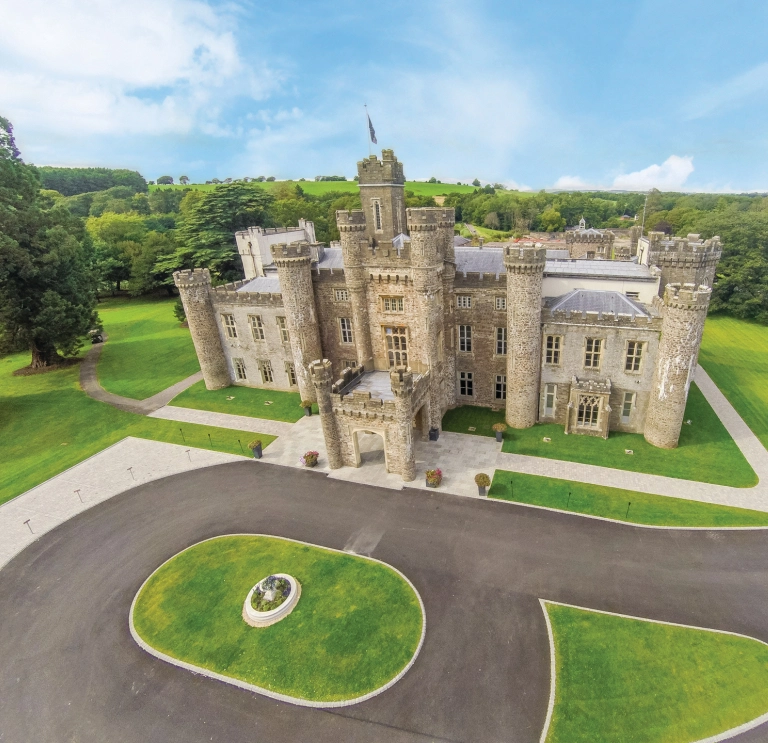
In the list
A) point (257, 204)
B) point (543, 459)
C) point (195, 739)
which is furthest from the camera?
point (257, 204)

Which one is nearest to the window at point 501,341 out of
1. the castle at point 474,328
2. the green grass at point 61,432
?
the castle at point 474,328

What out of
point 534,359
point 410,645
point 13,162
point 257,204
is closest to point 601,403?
point 534,359

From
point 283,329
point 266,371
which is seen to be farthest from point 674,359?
point 266,371

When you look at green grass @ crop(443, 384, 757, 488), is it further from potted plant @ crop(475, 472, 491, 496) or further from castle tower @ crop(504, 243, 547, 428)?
potted plant @ crop(475, 472, 491, 496)

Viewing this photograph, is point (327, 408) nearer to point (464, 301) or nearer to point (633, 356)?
point (464, 301)

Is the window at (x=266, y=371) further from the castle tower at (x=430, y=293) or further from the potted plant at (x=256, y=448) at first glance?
the castle tower at (x=430, y=293)

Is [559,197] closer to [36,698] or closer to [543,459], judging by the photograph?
[543,459]
